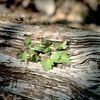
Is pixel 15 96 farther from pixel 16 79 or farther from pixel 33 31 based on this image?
pixel 33 31

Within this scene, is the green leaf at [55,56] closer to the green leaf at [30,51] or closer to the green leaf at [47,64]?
the green leaf at [47,64]

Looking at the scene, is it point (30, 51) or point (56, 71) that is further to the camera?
point (30, 51)

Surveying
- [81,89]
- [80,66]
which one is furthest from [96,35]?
[81,89]

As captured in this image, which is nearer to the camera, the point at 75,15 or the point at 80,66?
the point at 80,66

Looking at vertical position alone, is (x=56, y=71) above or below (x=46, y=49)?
below

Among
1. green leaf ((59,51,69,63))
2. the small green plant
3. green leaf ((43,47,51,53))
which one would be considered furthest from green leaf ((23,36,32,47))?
green leaf ((59,51,69,63))

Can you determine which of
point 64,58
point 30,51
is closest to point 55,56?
point 64,58

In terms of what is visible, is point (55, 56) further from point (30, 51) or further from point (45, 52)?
point (30, 51)

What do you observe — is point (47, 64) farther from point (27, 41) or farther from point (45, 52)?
point (27, 41)
